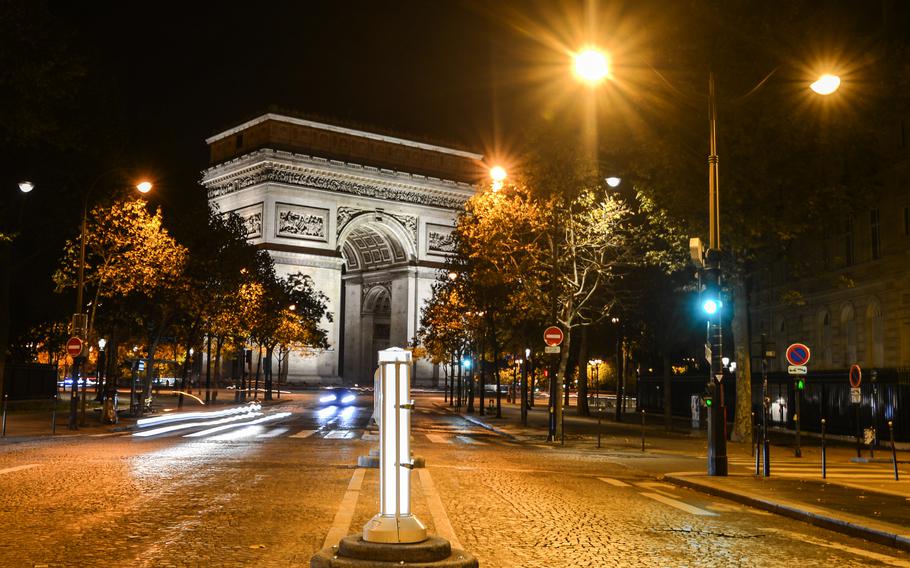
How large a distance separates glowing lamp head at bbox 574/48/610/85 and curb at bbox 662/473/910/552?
9096 millimetres

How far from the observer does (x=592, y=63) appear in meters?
20.5

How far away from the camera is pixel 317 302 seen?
80.9m

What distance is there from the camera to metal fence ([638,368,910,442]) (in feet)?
94.9

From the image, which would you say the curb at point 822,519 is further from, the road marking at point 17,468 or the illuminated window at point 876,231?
the illuminated window at point 876,231

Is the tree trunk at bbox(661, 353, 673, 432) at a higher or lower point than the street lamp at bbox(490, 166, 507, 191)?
lower

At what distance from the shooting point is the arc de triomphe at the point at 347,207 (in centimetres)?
8412

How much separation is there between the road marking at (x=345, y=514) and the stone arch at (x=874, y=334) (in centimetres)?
2512

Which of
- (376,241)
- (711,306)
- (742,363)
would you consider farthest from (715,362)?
(376,241)

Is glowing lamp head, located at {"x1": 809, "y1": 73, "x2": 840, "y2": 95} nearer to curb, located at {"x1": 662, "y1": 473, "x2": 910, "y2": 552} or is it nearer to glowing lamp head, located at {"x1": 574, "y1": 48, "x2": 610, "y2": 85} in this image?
glowing lamp head, located at {"x1": 574, "y1": 48, "x2": 610, "y2": 85}

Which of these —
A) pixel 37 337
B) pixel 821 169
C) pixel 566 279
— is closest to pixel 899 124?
pixel 821 169

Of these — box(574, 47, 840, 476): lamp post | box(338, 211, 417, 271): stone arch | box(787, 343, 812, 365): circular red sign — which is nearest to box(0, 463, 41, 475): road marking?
box(574, 47, 840, 476): lamp post

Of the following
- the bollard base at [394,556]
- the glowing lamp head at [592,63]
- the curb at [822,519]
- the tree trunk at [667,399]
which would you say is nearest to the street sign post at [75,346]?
the glowing lamp head at [592,63]

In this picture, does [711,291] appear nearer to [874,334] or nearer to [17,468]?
[17,468]

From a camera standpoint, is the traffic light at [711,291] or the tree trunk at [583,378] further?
the tree trunk at [583,378]
